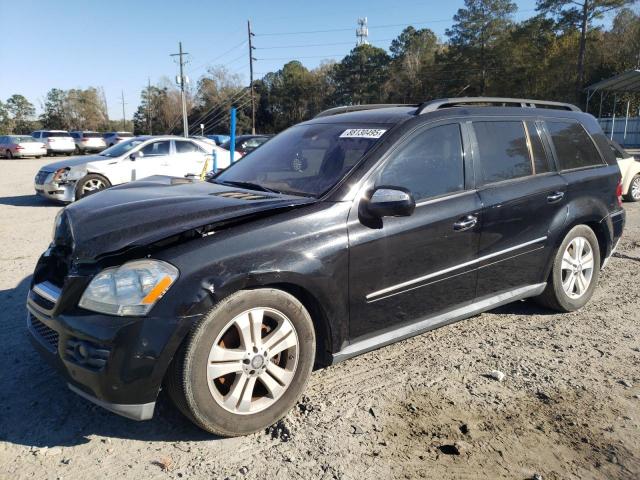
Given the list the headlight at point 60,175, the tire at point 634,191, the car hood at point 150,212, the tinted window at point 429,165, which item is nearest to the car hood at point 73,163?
the headlight at point 60,175

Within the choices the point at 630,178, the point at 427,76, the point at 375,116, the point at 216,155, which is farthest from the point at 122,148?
the point at 427,76

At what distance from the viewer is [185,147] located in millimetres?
12352

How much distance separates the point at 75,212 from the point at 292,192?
1.32 meters

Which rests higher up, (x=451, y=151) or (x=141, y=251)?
(x=451, y=151)

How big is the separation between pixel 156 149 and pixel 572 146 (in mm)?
9513

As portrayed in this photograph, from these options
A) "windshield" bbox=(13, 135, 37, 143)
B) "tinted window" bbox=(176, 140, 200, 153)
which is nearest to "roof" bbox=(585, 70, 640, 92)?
"tinted window" bbox=(176, 140, 200, 153)

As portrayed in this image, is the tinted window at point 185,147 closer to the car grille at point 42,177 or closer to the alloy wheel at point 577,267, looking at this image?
the car grille at point 42,177

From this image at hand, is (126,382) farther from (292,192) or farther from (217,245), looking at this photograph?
(292,192)

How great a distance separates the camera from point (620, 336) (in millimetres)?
4039

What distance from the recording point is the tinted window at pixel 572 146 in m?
4.38

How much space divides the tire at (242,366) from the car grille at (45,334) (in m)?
0.63

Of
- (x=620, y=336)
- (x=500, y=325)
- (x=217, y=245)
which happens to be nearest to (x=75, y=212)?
(x=217, y=245)

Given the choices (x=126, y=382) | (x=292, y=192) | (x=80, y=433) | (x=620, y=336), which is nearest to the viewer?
(x=126, y=382)

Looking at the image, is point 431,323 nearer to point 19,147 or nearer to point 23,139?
point 19,147
